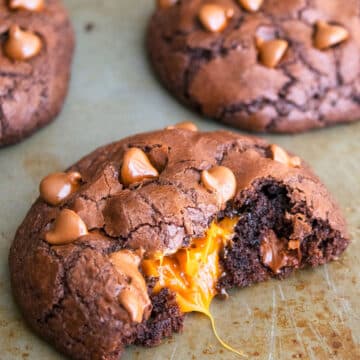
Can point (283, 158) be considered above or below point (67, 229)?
below

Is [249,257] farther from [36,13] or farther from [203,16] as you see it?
[36,13]

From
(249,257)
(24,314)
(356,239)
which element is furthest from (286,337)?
(24,314)

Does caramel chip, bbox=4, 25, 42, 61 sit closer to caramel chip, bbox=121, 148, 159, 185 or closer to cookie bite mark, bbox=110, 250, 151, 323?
caramel chip, bbox=121, 148, 159, 185

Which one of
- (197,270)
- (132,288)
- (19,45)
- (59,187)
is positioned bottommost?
(197,270)

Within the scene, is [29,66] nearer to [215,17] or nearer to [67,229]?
[215,17]

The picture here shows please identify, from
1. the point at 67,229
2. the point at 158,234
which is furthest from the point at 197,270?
the point at 67,229

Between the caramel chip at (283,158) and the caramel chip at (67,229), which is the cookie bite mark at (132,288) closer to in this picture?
the caramel chip at (67,229)

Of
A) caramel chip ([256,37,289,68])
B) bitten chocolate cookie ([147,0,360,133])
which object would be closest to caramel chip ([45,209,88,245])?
bitten chocolate cookie ([147,0,360,133])

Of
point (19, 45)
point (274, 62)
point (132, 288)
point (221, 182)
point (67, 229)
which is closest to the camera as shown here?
point (132, 288)
